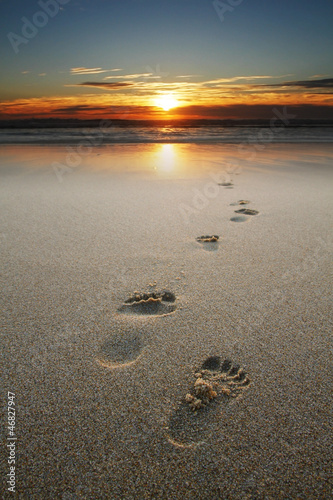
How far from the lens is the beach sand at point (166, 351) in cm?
87

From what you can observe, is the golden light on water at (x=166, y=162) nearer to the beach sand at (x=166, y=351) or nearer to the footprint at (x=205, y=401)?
the beach sand at (x=166, y=351)

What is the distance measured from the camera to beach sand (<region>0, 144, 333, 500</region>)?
87 centimetres

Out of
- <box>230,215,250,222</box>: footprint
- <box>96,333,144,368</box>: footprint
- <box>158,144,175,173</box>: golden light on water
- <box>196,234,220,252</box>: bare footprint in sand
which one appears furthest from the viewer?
<box>158,144,175,173</box>: golden light on water

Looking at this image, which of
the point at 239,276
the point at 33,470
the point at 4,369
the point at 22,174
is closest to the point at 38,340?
the point at 4,369

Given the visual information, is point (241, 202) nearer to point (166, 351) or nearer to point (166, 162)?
point (166, 351)

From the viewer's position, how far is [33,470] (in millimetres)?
871

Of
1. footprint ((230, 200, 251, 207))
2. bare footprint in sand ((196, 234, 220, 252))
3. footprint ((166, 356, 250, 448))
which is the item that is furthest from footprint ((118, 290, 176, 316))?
footprint ((230, 200, 251, 207))

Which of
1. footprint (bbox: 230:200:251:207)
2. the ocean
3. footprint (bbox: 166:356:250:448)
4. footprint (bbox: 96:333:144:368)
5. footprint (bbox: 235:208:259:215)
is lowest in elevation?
footprint (bbox: 166:356:250:448)

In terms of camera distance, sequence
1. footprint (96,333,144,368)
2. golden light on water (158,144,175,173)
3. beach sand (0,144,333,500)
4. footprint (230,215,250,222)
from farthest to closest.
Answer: golden light on water (158,144,175,173)
footprint (230,215,250,222)
footprint (96,333,144,368)
beach sand (0,144,333,500)

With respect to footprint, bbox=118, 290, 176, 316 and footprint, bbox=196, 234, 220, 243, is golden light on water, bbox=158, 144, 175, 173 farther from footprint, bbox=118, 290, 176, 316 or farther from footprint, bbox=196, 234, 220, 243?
footprint, bbox=118, 290, 176, 316

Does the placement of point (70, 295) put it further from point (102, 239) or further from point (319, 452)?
point (319, 452)

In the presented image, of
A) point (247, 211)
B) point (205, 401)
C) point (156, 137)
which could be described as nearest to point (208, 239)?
point (247, 211)

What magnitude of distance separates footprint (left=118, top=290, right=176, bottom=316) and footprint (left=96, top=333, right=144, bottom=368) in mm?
183

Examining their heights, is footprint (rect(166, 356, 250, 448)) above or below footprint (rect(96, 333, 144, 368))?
below
